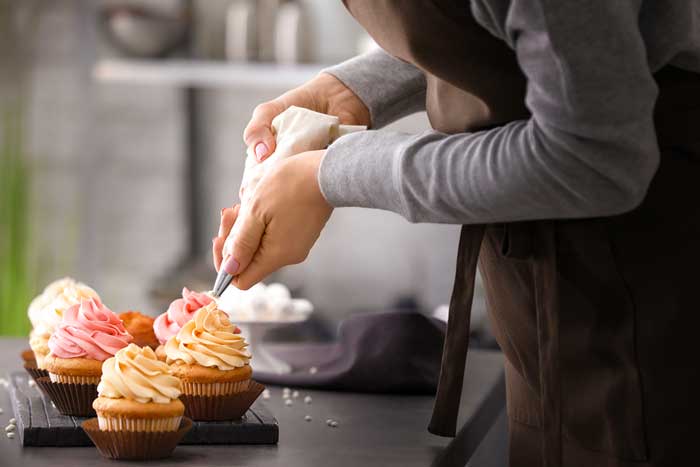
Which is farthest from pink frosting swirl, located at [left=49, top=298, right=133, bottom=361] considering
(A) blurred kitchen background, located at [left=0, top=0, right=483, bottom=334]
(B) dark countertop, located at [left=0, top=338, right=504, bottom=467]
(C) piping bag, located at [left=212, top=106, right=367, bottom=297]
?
(A) blurred kitchen background, located at [left=0, top=0, right=483, bottom=334]

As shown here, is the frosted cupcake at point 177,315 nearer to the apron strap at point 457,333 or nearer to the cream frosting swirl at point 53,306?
the cream frosting swirl at point 53,306

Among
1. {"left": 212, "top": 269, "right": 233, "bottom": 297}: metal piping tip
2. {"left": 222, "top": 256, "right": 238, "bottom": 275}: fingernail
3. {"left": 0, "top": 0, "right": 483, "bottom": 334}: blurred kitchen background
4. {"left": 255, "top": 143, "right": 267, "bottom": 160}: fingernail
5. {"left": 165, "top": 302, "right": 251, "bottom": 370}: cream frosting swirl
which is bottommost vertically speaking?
{"left": 0, "top": 0, "right": 483, "bottom": 334}: blurred kitchen background

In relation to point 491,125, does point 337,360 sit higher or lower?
lower

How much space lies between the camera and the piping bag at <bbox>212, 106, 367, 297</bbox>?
1.14 m

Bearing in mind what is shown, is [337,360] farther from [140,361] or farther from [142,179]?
[142,179]

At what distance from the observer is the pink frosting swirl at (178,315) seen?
139 cm

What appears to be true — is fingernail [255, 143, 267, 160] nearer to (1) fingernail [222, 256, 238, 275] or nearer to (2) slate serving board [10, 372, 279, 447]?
(1) fingernail [222, 256, 238, 275]

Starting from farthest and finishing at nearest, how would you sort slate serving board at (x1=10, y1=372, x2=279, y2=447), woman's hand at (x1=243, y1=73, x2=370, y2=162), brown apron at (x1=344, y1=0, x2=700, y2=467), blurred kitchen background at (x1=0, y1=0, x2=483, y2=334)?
blurred kitchen background at (x1=0, y1=0, x2=483, y2=334)
woman's hand at (x1=243, y1=73, x2=370, y2=162)
slate serving board at (x1=10, y1=372, x2=279, y2=447)
brown apron at (x1=344, y1=0, x2=700, y2=467)

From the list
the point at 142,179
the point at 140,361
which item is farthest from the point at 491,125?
the point at 142,179

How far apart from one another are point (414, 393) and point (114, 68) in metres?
2.78

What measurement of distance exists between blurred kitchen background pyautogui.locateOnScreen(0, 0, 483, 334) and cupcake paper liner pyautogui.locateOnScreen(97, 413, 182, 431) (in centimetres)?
291

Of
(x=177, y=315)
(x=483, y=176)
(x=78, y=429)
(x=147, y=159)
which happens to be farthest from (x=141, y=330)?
(x=147, y=159)

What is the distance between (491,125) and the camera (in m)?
1.04

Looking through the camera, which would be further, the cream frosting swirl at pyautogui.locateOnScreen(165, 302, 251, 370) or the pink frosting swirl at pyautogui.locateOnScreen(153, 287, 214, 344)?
the pink frosting swirl at pyautogui.locateOnScreen(153, 287, 214, 344)
